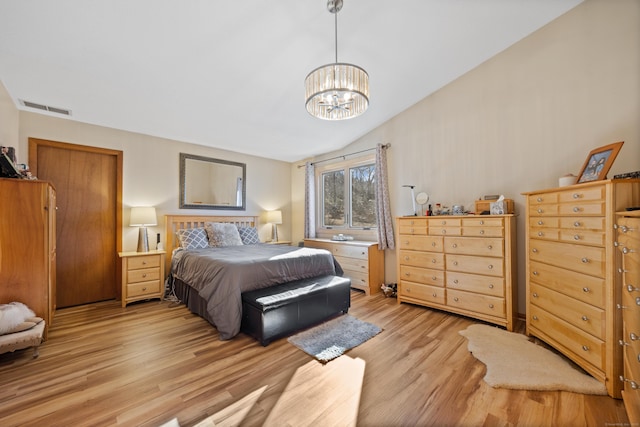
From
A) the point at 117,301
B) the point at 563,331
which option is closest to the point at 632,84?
the point at 563,331

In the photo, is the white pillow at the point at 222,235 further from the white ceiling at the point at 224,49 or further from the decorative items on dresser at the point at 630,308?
the decorative items on dresser at the point at 630,308

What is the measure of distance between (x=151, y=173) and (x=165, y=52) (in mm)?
2197

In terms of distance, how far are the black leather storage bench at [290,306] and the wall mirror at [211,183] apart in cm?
251

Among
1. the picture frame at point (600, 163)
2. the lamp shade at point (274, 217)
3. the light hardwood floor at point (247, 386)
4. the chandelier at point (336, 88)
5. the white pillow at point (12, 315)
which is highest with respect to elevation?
the chandelier at point (336, 88)

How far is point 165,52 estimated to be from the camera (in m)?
2.35

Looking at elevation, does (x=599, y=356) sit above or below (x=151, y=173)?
below

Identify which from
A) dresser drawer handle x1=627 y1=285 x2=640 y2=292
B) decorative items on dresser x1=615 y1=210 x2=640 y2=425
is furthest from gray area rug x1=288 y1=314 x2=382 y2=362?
dresser drawer handle x1=627 y1=285 x2=640 y2=292

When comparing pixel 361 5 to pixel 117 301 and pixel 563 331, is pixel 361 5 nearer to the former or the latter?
pixel 563 331

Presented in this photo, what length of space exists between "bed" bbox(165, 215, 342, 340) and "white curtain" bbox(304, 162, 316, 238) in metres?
1.55

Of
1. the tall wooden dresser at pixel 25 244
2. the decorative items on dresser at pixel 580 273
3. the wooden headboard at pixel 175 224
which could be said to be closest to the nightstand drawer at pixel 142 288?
the wooden headboard at pixel 175 224

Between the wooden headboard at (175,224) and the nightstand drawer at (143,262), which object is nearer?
the nightstand drawer at (143,262)

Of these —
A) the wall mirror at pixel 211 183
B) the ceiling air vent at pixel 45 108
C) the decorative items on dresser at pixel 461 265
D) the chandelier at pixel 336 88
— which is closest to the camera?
the chandelier at pixel 336 88

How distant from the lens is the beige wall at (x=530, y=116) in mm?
2252

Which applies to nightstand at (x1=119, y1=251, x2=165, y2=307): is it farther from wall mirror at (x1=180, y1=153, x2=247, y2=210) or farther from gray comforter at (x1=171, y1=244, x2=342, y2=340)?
wall mirror at (x1=180, y1=153, x2=247, y2=210)
